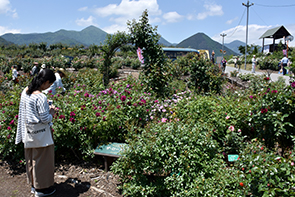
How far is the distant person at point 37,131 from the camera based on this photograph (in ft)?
8.54

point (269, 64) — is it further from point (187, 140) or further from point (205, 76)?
point (187, 140)

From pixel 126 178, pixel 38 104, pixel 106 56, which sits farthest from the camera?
pixel 106 56

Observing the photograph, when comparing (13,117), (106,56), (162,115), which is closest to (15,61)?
(106,56)

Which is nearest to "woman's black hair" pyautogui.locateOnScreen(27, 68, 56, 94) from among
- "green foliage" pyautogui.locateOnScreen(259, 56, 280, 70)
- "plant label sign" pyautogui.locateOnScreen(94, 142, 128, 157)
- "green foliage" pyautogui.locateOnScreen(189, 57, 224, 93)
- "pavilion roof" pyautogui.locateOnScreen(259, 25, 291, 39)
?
"plant label sign" pyautogui.locateOnScreen(94, 142, 128, 157)

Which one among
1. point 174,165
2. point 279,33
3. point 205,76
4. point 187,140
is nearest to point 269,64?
point 279,33

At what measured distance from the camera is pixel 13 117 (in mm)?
3686

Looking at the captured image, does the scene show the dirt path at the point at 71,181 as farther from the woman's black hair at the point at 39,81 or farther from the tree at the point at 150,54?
the tree at the point at 150,54

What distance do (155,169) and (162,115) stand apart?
72.1 inches

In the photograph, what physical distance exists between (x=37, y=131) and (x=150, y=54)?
4.48 meters

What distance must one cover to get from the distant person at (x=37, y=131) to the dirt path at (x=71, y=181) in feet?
1.09

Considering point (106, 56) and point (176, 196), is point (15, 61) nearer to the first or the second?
point (106, 56)

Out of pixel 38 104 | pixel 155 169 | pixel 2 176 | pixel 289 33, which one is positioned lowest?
pixel 2 176

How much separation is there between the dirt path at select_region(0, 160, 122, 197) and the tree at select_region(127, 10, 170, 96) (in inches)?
123

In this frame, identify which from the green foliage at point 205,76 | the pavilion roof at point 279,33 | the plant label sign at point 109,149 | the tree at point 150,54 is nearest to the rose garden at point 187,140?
the plant label sign at point 109,149
